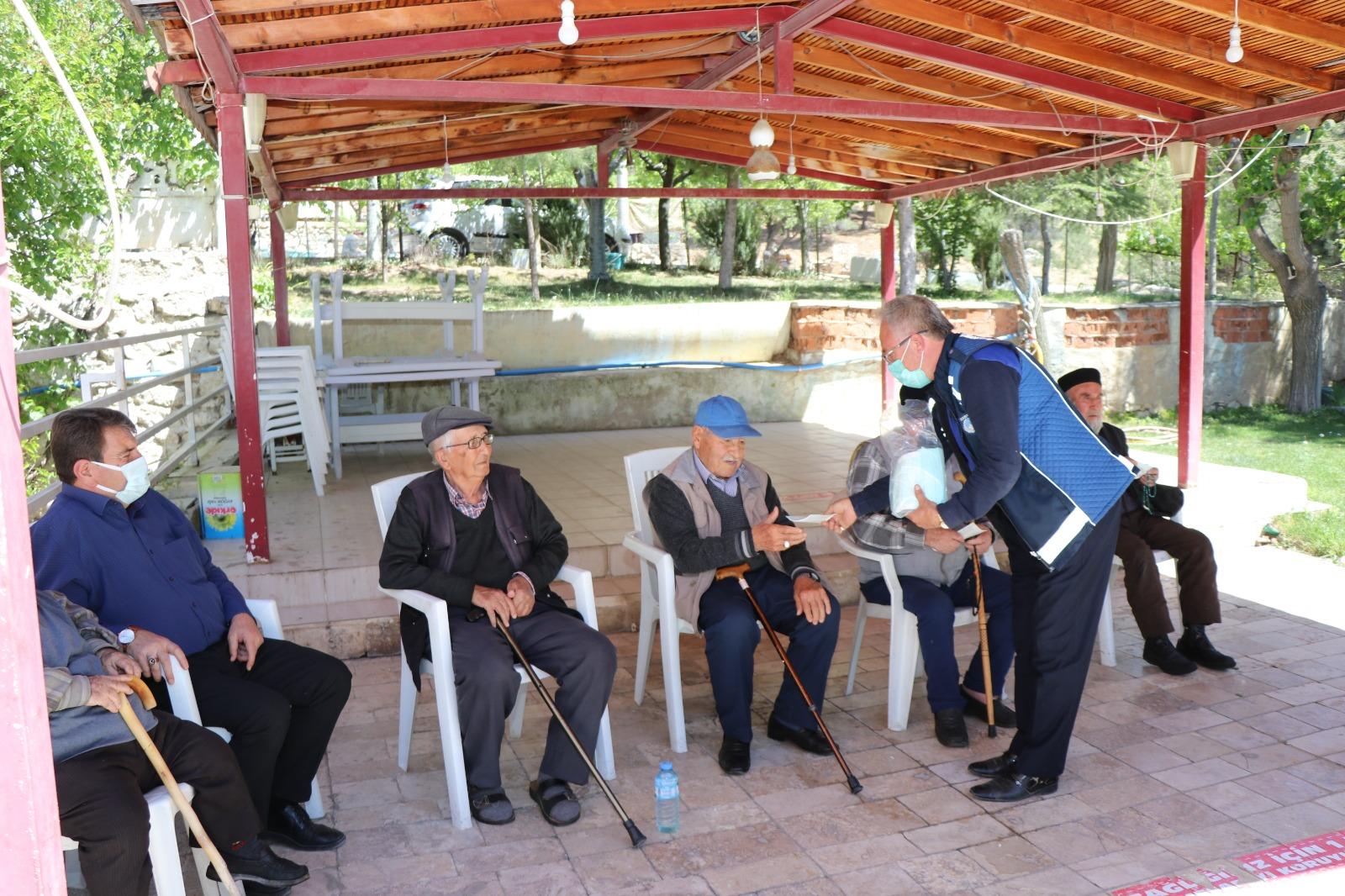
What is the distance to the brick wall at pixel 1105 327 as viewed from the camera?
11.8 meters

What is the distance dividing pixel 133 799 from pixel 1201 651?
3870 mm

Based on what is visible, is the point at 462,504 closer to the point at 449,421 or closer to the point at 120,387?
the point at 449,421

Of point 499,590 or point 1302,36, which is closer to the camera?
point 499,590

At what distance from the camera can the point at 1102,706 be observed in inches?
160

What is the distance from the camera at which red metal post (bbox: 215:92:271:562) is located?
15.1ft

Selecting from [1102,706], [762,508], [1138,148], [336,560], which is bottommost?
[1102,706]

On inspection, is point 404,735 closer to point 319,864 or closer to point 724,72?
point 319,864

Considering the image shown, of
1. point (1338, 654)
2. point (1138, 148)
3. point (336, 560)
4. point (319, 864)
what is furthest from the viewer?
point (1138, 148)

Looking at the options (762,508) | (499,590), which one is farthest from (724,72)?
(499,590)

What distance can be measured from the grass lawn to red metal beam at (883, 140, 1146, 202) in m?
2.37

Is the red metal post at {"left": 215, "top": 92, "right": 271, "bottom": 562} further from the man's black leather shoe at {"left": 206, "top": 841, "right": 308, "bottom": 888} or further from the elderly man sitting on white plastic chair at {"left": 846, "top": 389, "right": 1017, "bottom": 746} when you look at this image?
the elderly man sitting on white plastic chair at {"left": 846, "top": 389, "right": 1017, "bottom": 746}

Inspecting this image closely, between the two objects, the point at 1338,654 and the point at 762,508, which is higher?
the point at 762,508

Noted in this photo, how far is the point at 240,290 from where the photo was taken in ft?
15.3

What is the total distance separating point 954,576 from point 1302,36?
2847 mm
